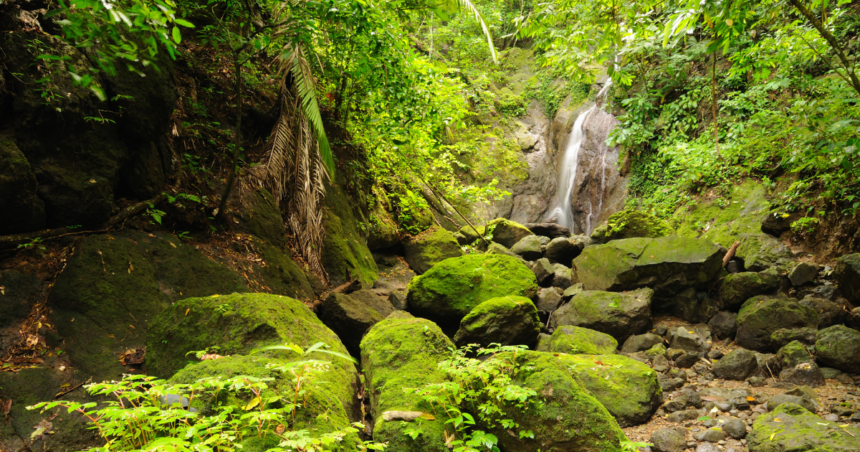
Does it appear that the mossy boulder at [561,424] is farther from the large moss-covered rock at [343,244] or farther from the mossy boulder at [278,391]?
the large moss-covered rock at [343,244]

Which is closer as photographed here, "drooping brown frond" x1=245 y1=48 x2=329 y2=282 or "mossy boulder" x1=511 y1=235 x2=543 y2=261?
"drooping brown frond" x1=245 y1=48 x2=329 y2=282

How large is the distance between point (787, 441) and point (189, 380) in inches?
173

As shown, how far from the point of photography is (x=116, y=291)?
383 centimetres

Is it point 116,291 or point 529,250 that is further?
point 529,250

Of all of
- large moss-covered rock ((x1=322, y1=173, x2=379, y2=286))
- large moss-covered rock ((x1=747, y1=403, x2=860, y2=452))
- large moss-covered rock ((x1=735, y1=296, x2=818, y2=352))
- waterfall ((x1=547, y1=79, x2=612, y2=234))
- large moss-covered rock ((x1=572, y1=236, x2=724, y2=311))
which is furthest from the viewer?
waterfall ((x1=547, y1=79, x2=612, y2=234))

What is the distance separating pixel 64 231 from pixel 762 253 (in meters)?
10.2

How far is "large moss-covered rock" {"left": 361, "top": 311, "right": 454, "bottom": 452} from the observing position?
2.76 metres

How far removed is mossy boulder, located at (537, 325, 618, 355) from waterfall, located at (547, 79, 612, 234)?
1102 cm

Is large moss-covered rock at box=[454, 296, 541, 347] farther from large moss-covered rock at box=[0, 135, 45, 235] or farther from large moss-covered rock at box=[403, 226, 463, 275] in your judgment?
large moss-covered rock at box=[0, 135, 45, 235]

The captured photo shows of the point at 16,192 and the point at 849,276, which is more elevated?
the point at 16,192

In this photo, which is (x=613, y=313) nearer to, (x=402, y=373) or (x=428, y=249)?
(x=402, y=373)

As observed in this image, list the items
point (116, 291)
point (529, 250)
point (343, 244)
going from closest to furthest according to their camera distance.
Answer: point (116, 291) < point (343, 244) < point (529, 250)

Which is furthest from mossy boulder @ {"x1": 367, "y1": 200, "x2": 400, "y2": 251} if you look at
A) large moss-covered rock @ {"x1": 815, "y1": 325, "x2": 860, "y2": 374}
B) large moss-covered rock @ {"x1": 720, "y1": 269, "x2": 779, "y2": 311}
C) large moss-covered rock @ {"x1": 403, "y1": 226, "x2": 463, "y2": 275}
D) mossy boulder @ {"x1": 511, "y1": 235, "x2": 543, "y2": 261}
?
large moss-covered rock @ {"x1": 815, "y1": 325, "x2": 860, "y2": 374}

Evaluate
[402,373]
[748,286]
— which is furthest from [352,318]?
[748,286]
